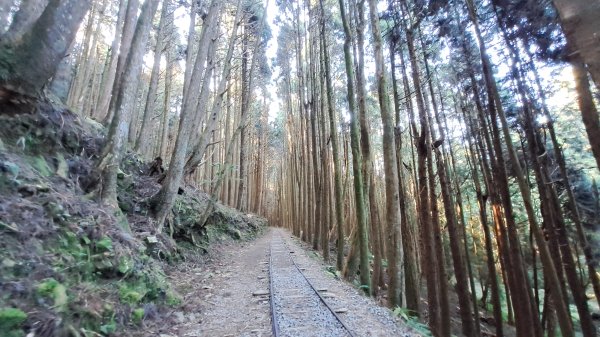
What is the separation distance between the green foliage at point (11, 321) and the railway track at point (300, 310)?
8.78 feet

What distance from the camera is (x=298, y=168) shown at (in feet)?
80.6

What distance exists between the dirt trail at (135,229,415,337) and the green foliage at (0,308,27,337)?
1.53 meters

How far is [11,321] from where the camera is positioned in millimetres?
2621

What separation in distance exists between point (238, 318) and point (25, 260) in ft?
9.59

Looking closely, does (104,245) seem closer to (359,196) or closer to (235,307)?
(235,307)

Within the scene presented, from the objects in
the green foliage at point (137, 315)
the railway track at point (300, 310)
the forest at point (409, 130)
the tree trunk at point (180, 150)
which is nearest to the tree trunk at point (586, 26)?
the forest at point (409, 130)

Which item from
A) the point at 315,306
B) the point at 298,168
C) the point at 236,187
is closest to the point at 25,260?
the point at 315,306

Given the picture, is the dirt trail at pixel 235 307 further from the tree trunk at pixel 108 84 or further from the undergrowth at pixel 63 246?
the tree trunk at pixel 108 84

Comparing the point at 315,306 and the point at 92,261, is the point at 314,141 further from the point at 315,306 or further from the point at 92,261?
the point at 92,261

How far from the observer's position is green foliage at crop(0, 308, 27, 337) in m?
2.58

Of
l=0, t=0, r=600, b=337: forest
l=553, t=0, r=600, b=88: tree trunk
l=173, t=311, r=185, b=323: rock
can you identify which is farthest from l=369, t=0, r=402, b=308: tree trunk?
l=553, t=0, r=600, b=88: tree trunk

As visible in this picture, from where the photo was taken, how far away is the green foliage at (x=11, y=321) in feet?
8.45

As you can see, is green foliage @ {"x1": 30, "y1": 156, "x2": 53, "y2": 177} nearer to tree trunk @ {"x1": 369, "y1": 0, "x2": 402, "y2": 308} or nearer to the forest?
the forest

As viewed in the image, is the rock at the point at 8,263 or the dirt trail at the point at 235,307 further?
the dirt trail at the point at 235,307
